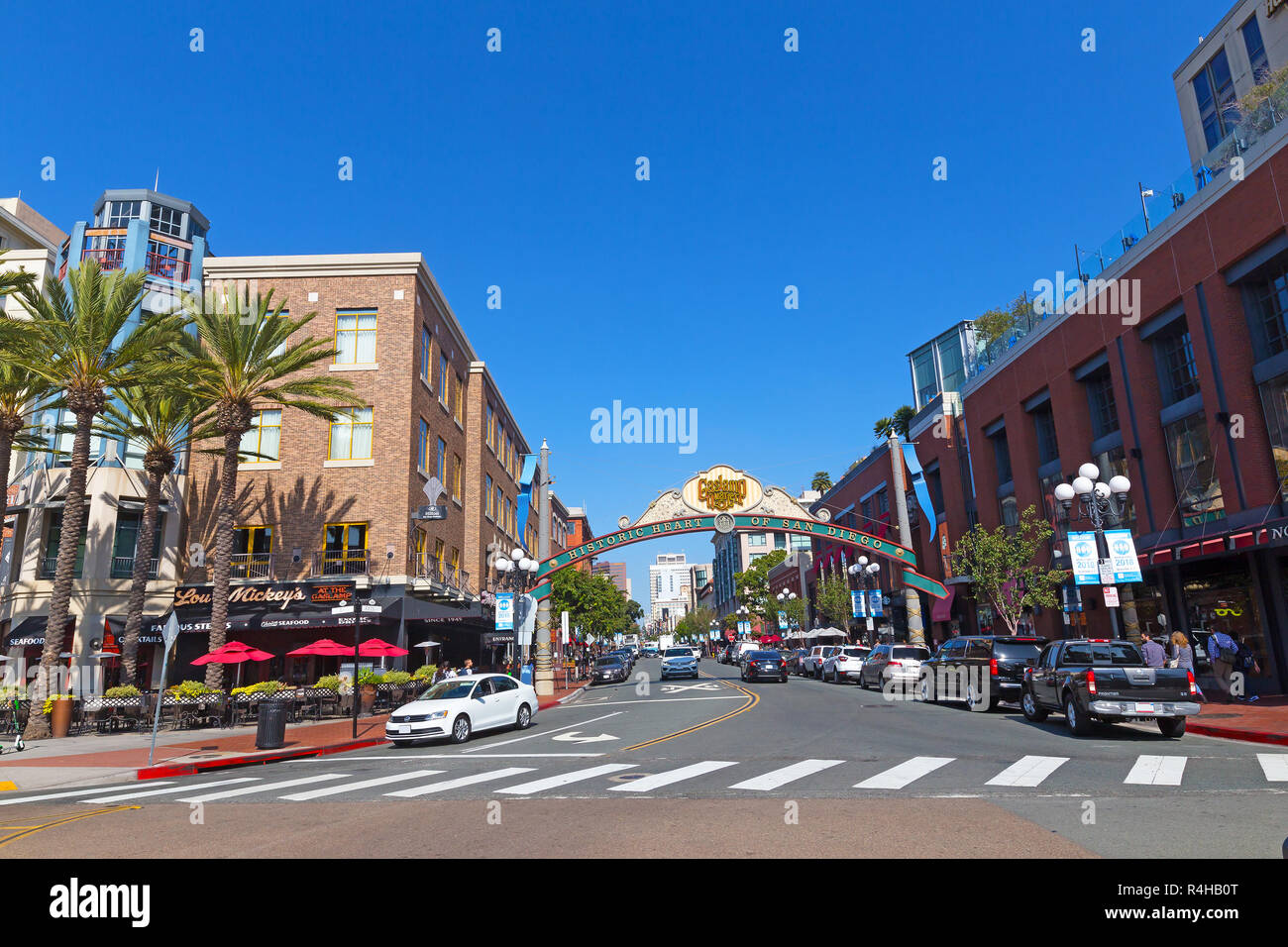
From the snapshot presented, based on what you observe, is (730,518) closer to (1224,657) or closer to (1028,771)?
(1224,657)

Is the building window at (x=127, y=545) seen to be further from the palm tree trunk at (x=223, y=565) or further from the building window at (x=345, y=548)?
the building window at (x=345, y=548)

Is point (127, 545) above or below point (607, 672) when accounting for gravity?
above

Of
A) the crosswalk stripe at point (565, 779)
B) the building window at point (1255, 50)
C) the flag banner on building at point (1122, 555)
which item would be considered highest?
the building window at point (1255, 50)

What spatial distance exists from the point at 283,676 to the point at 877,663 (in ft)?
77.8

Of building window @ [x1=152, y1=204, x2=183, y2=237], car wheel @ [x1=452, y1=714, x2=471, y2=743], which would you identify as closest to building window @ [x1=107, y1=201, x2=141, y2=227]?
building window @ [x1=152, y1=204, x2=183, y2=237]

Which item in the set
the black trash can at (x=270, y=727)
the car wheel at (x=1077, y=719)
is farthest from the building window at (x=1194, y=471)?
the black trash can at (x=270, y=727)

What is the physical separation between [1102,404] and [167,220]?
8016 centimetres

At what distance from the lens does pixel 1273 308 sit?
21.6 meters

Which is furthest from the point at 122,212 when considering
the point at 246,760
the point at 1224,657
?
the point at 1224,657

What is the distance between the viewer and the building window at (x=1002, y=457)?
125 feet

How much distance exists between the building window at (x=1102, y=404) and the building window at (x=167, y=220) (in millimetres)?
78663

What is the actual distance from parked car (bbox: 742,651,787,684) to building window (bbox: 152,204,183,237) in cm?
6959
